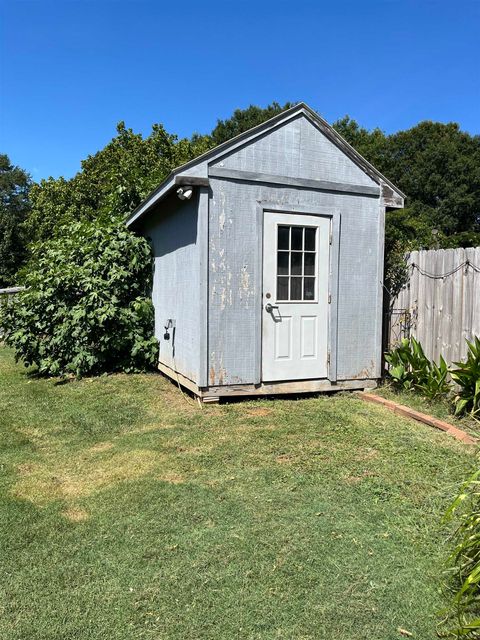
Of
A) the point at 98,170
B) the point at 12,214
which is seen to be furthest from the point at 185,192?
the point at 12,214

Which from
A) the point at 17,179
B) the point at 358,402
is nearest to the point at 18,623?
the point at 358,402

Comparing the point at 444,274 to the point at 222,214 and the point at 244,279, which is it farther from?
the point at 222,214

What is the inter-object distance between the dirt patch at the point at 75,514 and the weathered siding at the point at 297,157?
377 centimetres

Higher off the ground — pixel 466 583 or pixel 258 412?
pixel 466 583

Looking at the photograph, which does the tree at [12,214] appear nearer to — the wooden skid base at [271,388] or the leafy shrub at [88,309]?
the leafy shrub at [88,309]

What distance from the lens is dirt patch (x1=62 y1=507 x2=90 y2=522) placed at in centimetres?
283

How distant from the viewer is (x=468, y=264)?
5062 mm

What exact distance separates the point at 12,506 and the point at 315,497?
6.52 ft

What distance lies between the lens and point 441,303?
18.0ft

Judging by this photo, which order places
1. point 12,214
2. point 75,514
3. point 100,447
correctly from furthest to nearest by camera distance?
point 12,214 < point 100,447 < point 75,514

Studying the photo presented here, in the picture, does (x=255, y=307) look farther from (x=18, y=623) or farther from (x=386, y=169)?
(x=386, y=169)

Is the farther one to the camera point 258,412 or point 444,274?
point 444,274

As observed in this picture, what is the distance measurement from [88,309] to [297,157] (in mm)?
3670

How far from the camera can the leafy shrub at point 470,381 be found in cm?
463
